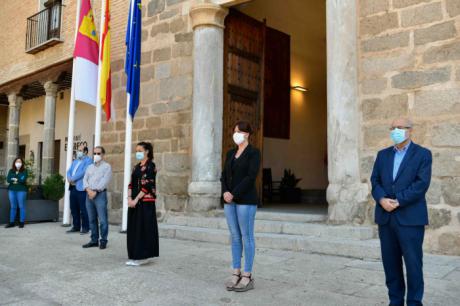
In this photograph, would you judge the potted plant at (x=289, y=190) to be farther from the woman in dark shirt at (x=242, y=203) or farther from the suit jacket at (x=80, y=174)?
the woman in dark shirt at (x=242, y=203)

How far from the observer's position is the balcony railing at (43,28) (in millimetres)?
12547

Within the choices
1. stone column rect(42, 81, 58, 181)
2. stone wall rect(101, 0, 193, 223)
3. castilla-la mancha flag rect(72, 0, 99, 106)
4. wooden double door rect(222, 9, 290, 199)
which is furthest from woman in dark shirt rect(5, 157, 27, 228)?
stone column rect(42, 81, 58, 181)

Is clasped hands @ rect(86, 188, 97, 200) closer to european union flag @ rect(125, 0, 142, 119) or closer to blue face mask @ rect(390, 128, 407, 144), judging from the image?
european union flag @ rect(125, 0, 142, 119)

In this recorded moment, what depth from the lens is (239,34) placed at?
27.3 ft

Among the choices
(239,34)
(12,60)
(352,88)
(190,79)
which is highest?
(12,60)

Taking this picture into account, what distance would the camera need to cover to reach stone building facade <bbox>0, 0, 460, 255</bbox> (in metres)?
5.21

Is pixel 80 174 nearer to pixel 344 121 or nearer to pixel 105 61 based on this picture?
pixel 105 61

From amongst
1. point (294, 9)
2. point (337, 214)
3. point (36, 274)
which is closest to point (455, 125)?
point (337, 214)

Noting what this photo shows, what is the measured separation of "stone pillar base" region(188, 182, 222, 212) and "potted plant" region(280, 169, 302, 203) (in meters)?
4.30

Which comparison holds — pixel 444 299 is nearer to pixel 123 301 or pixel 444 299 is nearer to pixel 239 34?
pixel 123 301

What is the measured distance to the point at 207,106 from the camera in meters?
7.50

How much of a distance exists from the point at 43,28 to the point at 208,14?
7.57 m

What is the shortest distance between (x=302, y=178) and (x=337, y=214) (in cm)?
697

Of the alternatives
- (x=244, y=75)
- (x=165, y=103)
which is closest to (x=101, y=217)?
(x=165, y=103)
